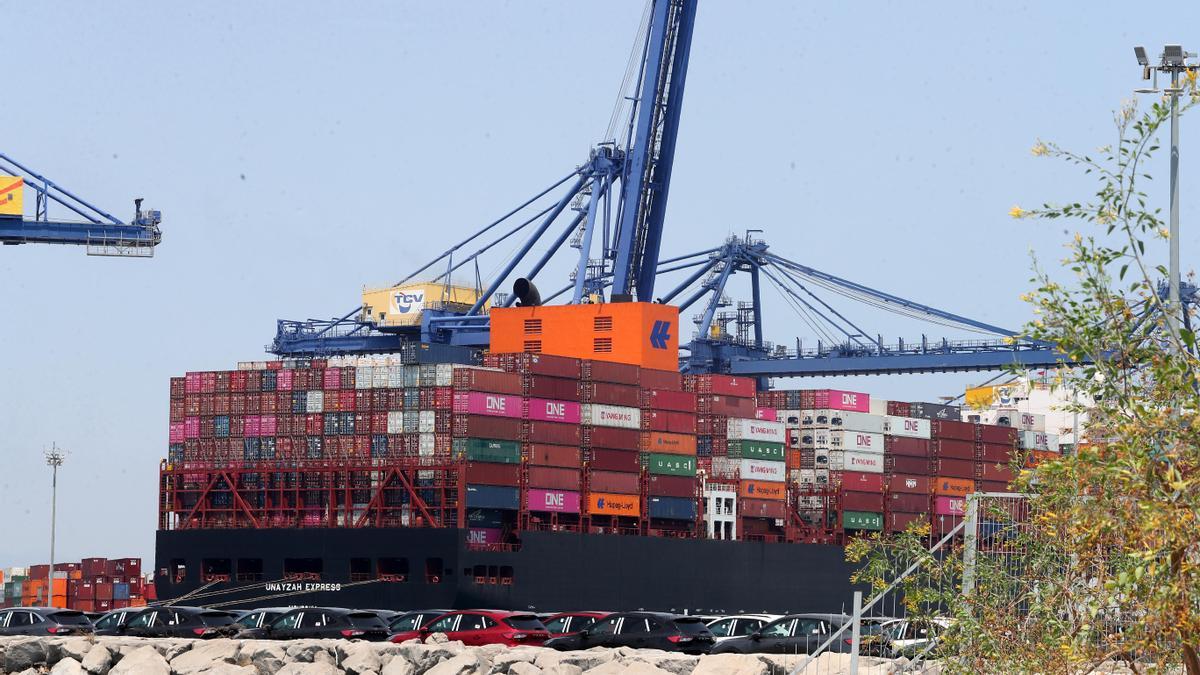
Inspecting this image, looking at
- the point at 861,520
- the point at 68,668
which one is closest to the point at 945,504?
the point at 861,520

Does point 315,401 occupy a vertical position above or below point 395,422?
above

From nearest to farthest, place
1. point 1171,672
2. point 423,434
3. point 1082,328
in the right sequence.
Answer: point 1082,328 → point 1171,672 → point 423,434

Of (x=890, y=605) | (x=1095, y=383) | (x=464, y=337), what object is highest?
(x=464, y=337)

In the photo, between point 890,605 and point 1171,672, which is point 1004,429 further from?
point 1171,672

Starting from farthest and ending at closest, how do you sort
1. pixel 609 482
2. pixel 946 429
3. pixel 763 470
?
pixel 946 429, pixel 763 470, pixel 609 482

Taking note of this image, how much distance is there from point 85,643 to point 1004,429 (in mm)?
65463

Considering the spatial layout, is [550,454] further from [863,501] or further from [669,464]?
[863,501]

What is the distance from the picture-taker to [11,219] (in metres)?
72.4

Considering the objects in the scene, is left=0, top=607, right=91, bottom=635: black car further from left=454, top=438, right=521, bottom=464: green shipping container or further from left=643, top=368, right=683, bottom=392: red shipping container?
left=643, top=368, right=683, bottom=392: red shipping container

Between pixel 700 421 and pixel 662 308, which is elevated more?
pixel 662 308

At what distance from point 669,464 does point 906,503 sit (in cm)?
1630

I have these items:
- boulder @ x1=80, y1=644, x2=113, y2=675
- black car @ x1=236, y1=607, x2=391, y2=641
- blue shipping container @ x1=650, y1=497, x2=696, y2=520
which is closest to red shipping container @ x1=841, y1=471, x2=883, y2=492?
blue shipping container @ x1=650, y1=497, x2=696, y2=520

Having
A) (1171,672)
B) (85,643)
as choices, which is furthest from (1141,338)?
(85,643)

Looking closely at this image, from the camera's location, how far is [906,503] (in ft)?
287
